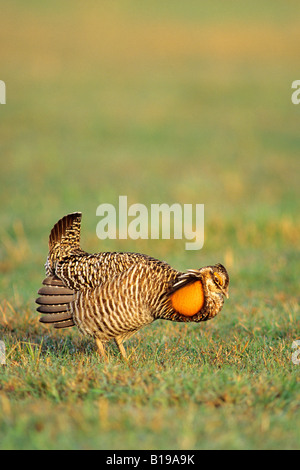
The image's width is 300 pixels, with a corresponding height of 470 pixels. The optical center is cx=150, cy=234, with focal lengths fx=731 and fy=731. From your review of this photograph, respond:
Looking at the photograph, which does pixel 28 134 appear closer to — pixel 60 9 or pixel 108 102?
pixel 108 102

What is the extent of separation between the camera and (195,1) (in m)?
38.4

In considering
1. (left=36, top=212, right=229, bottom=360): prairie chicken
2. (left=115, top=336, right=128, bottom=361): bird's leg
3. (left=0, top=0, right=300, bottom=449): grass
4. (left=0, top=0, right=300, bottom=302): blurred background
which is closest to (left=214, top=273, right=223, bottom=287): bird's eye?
(left=36, top=212, right=229, bottom=360): prairie chicken

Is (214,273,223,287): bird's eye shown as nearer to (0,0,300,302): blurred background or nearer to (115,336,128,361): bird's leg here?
(115,336,128,361): bird's leg

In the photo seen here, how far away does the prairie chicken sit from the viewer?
5.55 meters

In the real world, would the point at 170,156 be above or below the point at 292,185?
above

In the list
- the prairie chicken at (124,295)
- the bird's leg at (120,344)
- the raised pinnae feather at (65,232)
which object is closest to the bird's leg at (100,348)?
the prairie chicken at (124,295)

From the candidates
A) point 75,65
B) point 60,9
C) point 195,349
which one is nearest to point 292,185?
point 195,349

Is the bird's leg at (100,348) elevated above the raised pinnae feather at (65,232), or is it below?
below

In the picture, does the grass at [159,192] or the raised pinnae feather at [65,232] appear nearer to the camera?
the grass at [159,192]

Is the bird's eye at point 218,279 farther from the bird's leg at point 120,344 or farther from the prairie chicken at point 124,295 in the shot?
the bird's leg at point 120,344

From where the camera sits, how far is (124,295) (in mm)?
5520

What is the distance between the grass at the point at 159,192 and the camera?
4.23 m

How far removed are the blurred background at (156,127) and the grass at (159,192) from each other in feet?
0.19

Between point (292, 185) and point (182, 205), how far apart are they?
122 inches
